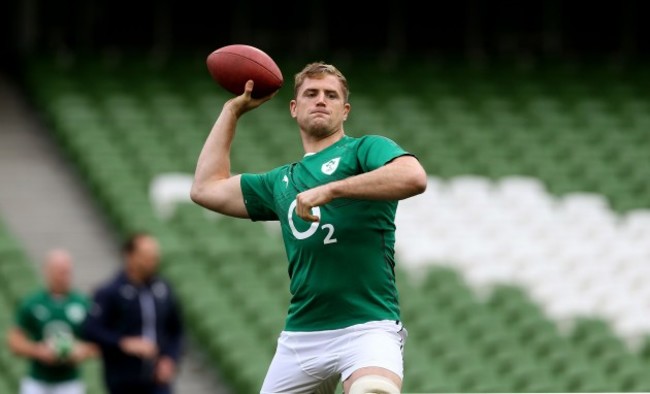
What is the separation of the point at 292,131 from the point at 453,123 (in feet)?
6.59

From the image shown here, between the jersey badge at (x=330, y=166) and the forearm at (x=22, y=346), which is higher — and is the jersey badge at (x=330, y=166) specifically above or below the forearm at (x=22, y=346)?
above

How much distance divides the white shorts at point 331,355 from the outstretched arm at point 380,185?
1.69ft

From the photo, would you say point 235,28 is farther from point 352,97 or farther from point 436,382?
point 436,382

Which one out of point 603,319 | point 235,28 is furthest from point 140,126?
point 603,319

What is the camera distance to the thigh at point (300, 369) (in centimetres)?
473

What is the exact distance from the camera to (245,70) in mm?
5039

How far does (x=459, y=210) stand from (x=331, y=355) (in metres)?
8.23

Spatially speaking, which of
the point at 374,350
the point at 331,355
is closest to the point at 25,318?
the point at 331,355

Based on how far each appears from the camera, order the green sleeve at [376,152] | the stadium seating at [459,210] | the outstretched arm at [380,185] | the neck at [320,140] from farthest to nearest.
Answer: the stadium seating at [459,210] < the neck at [320,140] < the green sleeve at [376,152] < the outstretched arm at [380,185]

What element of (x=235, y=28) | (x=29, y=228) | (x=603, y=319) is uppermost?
(x=235, y=28)

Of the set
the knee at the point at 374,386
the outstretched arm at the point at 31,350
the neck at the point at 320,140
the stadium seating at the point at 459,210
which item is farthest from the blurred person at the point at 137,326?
the knee at the point at 374,386

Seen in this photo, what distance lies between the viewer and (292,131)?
565 inches

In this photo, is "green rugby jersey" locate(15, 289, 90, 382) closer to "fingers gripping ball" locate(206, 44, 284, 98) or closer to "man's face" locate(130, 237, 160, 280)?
"man's face" locate(130, 237, 160, 280)

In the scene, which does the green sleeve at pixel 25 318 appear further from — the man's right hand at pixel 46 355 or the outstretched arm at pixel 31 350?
the man's right hand at pixel 46 355
